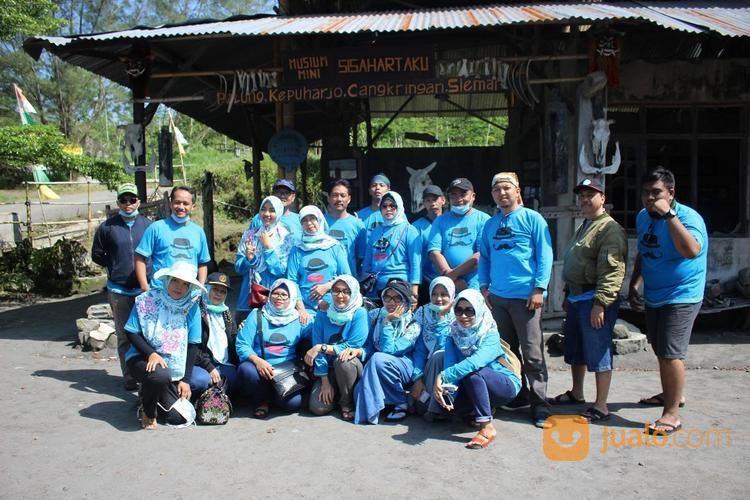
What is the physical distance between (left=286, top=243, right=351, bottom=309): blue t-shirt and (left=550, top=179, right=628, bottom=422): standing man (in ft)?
5.76

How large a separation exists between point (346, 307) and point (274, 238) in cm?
108

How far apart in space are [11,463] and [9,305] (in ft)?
22.1

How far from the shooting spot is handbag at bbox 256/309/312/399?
479 cm

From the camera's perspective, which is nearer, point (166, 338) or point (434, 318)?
point (166, 338)

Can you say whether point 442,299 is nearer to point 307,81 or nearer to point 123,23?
point 307,81

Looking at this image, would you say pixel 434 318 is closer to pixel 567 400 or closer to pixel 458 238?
pixel 458 238

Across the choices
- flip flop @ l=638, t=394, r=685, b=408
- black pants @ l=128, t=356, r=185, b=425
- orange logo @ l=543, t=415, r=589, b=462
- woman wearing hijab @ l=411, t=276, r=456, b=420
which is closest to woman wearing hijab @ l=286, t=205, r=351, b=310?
woman wearing hijab @ l=411, t=276, r=456, b=420

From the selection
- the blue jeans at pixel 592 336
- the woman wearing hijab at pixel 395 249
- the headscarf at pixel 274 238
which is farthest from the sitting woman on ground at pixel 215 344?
the blue jeans at pixel 592 336

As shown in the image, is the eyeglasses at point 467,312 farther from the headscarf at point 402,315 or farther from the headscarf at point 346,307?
the headscarf at point 346,307

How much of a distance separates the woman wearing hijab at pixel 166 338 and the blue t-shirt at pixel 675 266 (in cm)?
307

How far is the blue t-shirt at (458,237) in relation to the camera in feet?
17.4

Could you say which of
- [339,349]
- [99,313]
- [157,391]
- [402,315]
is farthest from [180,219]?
[99,313]

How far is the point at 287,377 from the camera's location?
15.8 feet

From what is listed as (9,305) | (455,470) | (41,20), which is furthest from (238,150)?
(455,470)
